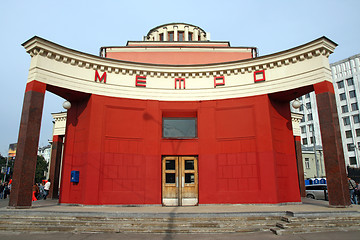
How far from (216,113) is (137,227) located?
7543 millimetres

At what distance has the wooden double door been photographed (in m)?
13.5

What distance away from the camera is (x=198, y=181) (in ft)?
44.6

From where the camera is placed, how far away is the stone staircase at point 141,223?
8.69 m

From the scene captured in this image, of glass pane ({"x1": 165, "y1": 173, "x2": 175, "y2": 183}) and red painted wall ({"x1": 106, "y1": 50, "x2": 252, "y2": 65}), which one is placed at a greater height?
red painted wall ({"x1": 106, "y1": 50, "x2": 252, "y2": 65})

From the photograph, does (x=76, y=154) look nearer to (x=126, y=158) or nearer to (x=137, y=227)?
(x=126, y=158)

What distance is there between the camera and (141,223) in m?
8.98

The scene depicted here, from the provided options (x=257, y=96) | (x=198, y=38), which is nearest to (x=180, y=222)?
(x=257, y=96)

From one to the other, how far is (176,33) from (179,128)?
435 inches

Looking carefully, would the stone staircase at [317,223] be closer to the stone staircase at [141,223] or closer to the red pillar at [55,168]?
the stone staircase at [141,223]

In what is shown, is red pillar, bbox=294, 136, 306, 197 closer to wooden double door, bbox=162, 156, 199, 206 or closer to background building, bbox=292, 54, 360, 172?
wooden double door, bbox=162, 156, 199, 206

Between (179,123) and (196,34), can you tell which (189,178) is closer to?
(179,123)

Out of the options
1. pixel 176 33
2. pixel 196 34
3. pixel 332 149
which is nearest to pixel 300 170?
pixel 332 149

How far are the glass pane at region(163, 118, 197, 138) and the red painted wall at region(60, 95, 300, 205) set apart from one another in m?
0.35

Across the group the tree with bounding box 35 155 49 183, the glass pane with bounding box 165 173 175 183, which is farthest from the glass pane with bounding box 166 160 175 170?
the tree with bounding box 35 155 49 183
